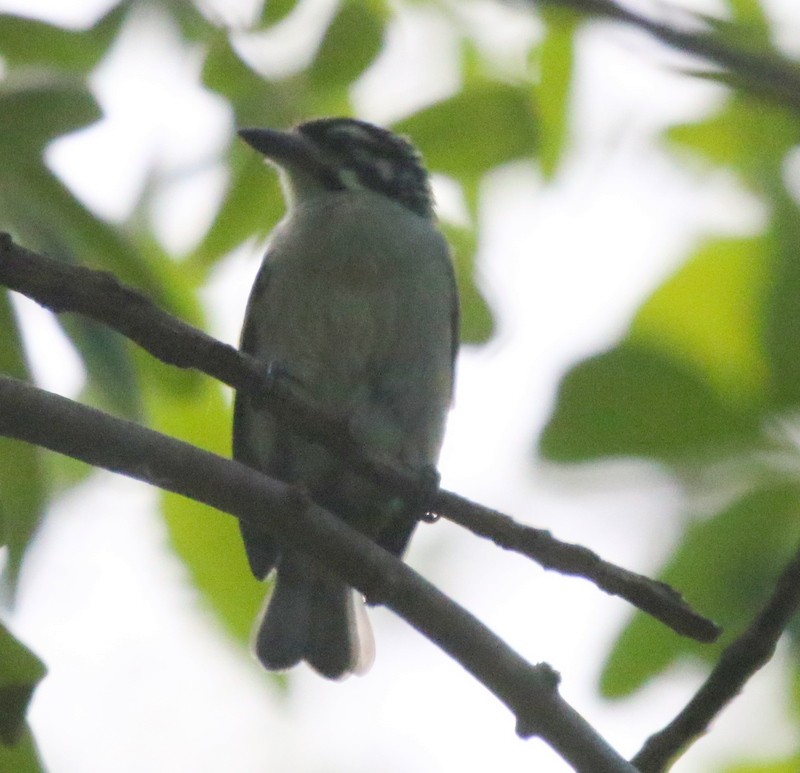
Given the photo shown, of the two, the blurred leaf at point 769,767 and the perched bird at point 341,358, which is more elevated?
the perched bird at point 341,358

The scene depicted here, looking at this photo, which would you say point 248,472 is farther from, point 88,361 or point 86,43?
point 86,43

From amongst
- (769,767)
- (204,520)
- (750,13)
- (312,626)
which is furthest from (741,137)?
(312,626)

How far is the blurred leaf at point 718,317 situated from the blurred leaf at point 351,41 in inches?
37.3

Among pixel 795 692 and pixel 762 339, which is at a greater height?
pixel 762 339

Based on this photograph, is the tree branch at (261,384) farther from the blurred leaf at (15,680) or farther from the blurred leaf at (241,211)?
the blurred leaf at (15,680)

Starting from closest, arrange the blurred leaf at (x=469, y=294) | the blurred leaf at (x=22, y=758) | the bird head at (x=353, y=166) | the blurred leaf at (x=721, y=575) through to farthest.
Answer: the blurred leaf at (x=22, y=758) → the blurred leaf at (x=721, y=575) → the blurred leaf at (x=469, y=294) → the bird head at (x=353, y=166)

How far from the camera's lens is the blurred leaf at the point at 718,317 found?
254 cm

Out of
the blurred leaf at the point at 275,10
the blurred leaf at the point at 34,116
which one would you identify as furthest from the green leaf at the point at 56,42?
the blurred leaf at the point at 275,10

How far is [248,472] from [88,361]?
1.41ft

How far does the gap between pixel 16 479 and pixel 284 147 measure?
2243 millimetres

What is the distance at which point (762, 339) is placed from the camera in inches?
95.7

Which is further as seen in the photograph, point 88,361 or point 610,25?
point 88,361

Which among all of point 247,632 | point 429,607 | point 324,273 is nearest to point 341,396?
point 324,273

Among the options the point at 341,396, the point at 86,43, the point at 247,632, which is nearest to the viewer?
the point at 86,43
